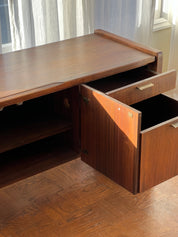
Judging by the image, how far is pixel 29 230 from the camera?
1.73 meters

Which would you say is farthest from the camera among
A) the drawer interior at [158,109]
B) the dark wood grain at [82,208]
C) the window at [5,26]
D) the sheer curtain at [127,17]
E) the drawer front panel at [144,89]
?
the sheer curtain at [127,17]

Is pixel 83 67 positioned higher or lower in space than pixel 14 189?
higher

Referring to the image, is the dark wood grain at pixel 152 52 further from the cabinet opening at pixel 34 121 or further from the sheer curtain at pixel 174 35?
the sheer curtain at pixel 174 35

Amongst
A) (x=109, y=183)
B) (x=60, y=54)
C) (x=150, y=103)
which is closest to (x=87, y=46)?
(x=60, y=54)

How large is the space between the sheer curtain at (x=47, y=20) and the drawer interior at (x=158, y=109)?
53cm

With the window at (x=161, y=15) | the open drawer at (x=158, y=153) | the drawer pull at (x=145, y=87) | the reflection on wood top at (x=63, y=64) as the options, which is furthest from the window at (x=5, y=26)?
the window at (x=161, y=15)

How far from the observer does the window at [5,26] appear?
1993 millimetres

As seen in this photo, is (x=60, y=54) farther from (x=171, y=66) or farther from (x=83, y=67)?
(x=171, y=66)

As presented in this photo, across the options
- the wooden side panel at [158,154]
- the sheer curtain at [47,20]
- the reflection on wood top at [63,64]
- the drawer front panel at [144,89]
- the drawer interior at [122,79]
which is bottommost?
the wooden side panel at [158,154]

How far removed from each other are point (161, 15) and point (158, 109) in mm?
1029

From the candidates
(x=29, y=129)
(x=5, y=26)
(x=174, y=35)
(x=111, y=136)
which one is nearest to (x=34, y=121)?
(x=29, y=129)

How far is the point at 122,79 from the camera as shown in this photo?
6.23 ft

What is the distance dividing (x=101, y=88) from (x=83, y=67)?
0.15 metres

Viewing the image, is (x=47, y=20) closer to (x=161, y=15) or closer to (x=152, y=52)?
(x=152, y=52)
